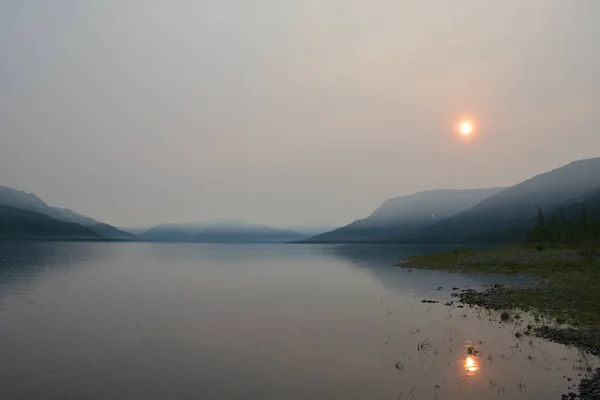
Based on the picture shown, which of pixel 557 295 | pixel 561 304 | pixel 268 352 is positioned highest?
pixel 557 295

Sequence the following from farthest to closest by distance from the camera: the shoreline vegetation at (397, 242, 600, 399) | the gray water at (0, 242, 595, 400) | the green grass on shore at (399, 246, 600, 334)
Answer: the green grass on shore at (399, 246, 600, 334)
the shoreline vegetation at (397, 242, 600, 399)
the gray water at (0, 242, 595, 400)

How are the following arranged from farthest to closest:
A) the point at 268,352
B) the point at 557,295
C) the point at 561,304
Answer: the point at 557,295, the point at 561,304, the point at 268,352

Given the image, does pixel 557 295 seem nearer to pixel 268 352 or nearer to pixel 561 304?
pixel 561 304

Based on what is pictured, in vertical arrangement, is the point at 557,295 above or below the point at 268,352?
above

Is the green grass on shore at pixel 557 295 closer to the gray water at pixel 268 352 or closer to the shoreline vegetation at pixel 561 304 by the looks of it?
the shoreline vegetation at pixel 561 304

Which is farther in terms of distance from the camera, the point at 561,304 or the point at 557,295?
the point at 557,295

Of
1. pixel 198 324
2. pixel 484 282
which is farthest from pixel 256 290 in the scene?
pixel 484 282

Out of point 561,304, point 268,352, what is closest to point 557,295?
point 561,304

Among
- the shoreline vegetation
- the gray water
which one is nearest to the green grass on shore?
the shoreline vegetation

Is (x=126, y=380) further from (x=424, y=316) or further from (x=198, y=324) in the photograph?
(x=424, y=316)

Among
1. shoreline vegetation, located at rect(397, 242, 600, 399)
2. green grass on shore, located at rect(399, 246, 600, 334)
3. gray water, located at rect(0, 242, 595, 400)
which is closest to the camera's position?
gray water, located at rect(0, 242, 595, 400)

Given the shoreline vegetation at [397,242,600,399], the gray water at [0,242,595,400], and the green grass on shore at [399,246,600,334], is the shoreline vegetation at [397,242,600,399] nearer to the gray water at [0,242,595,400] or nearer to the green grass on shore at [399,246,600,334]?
the green grass on shore at [399,246,600,334]

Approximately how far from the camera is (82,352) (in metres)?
31.1

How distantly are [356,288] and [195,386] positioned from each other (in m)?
51.4
